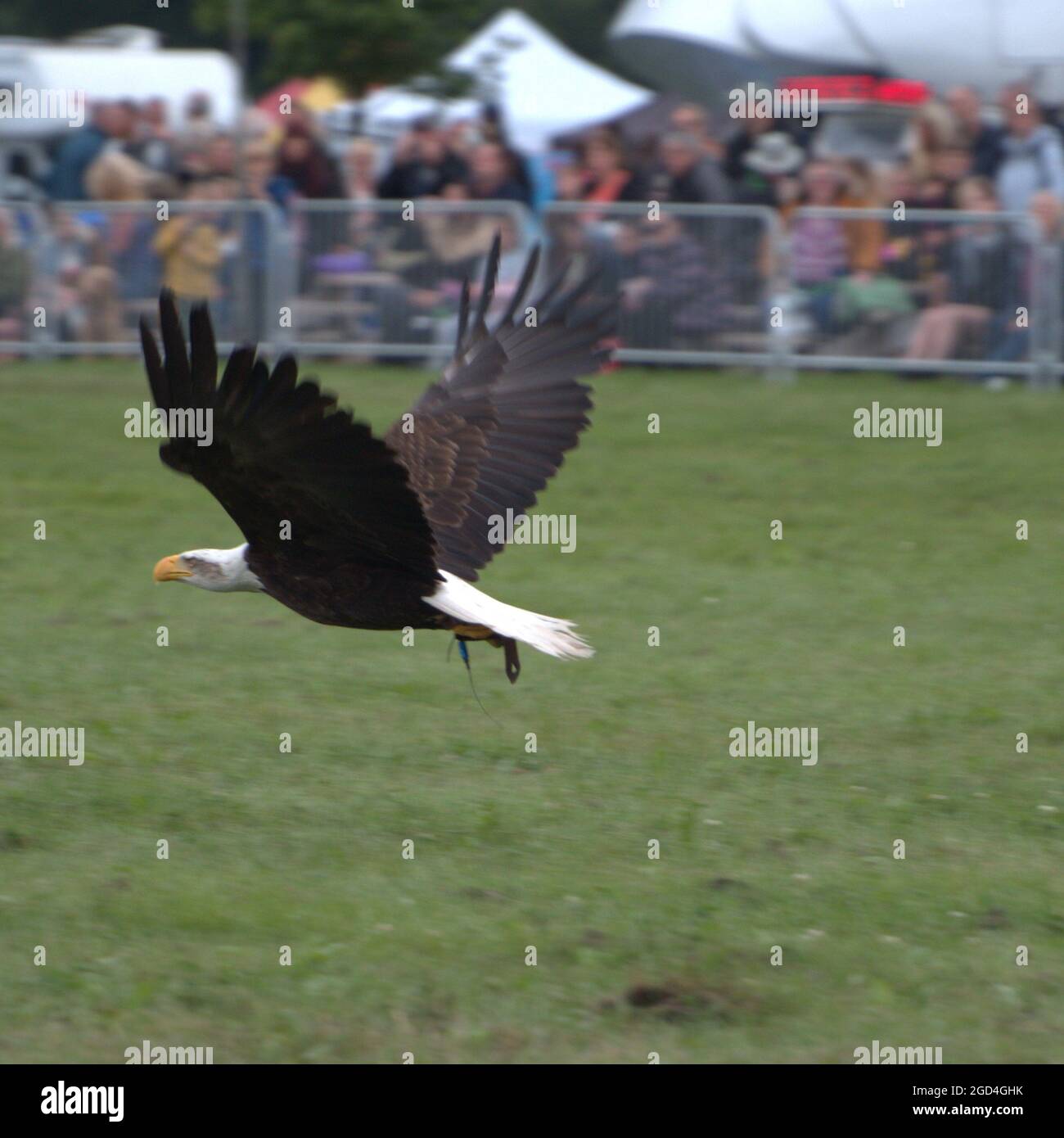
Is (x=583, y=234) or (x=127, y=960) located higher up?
(x=583, y=234)

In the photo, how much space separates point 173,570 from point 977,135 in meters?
10.3

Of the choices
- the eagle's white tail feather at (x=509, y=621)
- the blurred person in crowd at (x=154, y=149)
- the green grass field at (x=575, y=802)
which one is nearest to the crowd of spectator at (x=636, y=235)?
the blurred person in crowd at (x=154, y=149)

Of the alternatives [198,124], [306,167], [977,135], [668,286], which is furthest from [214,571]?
[198,124]

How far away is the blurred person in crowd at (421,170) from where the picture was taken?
16406mm

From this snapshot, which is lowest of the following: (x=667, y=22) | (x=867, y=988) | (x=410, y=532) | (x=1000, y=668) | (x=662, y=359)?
(x=867, y=988)

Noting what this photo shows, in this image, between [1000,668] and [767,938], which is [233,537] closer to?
[1000,668]

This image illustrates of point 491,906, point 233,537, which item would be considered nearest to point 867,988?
point 491,906

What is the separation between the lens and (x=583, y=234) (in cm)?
1508

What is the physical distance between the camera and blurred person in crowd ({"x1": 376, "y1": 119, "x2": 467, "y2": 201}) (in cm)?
1641

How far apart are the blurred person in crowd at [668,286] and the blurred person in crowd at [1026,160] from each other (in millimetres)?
2347

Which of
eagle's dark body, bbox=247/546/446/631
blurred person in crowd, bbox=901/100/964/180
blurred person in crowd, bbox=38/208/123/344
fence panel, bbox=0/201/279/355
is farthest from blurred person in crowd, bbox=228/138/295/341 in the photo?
eagle's dark body, bbox=247/546/446/631

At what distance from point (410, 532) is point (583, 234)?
920 cm

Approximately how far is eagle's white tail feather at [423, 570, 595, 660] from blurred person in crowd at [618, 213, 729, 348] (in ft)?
27.9

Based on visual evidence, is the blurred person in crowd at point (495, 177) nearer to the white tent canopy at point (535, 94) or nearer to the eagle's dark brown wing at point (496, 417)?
the white tent canopy at point (535, 94)
